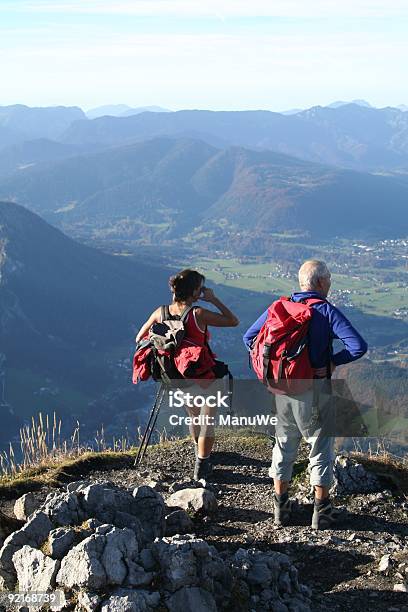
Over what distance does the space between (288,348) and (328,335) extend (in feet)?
1.15

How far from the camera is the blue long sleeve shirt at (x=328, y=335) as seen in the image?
576 cm

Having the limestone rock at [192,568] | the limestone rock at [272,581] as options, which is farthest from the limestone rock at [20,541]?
the limestone rock at [272,581]

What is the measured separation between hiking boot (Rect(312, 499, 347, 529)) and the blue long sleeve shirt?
1.34 m

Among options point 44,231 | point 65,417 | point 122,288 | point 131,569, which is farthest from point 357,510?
point 44,231

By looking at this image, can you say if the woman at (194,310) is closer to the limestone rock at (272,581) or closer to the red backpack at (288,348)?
the red backpack at (288,348)

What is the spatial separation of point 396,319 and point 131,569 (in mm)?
131305

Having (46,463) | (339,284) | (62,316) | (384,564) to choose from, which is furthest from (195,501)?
(339,284)

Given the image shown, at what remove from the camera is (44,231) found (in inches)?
6781

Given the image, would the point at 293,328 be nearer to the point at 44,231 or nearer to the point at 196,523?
the point at 196,523

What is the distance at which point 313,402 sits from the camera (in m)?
6.07

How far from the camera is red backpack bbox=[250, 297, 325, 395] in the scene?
19.4ft

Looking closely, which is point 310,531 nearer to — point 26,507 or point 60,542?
point 60,542

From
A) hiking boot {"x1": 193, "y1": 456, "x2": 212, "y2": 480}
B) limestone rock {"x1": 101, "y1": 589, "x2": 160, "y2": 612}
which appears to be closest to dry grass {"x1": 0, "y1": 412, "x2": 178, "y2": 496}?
hiking boot {"x1": 193, "y1": 456, "x2": 212, "y2": 480}

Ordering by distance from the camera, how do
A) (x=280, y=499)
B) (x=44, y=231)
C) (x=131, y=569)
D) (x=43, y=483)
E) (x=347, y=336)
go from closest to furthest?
(x=131, y=569)
(x=347, y=336)
(x=280, y=499)
(x=43, y=483)
(x=44, y=231)
